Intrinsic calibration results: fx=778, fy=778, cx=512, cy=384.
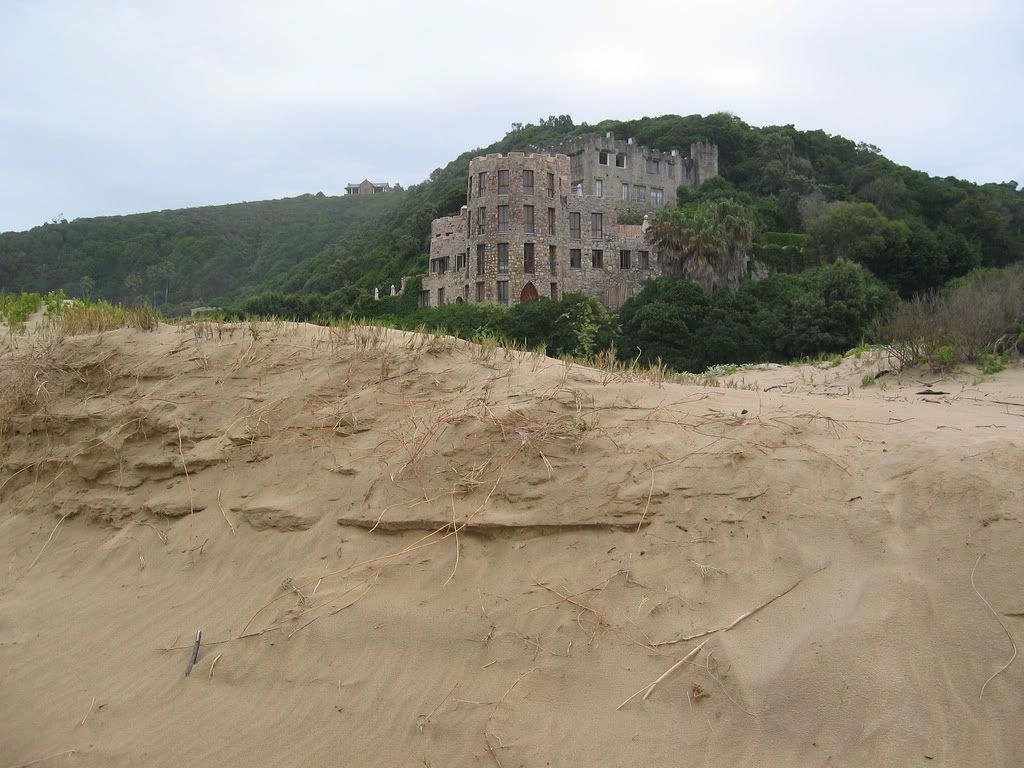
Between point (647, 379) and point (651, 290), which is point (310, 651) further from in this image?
point (651, 290)

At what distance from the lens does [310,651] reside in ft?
13.7

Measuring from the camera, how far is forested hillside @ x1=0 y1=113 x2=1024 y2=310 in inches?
1812

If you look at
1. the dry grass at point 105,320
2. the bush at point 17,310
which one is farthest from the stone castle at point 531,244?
the dry grass at point 105,320

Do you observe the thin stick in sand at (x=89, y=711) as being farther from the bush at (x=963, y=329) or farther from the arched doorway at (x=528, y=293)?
the arched doorway at (x=528, y=293)

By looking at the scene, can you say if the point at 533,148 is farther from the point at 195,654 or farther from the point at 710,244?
the point at 195,654

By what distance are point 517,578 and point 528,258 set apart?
125 feet

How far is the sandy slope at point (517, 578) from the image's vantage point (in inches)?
133

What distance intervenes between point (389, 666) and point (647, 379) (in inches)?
123

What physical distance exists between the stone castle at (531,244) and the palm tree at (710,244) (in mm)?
2584

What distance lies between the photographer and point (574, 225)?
142 ft

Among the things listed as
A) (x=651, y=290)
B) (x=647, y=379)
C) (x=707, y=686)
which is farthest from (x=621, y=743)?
(x=651, y=290)

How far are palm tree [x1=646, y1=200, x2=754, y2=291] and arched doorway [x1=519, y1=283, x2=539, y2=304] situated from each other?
24.1ft

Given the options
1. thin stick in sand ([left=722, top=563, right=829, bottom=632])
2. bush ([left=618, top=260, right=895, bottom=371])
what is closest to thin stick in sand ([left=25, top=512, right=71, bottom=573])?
thin stick in sand ([left=722, top=563, right=829, bottom=632])

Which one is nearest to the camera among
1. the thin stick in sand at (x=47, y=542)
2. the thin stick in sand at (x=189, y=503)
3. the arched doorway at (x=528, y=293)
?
the thin stick in sand at (x=189, y=503)
